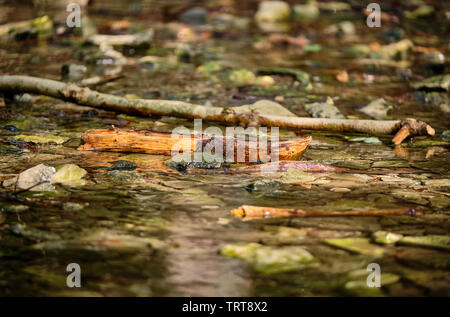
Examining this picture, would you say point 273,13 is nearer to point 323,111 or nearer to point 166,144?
point 323,111

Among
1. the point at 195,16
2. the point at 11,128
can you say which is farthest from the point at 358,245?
the point at 195,16

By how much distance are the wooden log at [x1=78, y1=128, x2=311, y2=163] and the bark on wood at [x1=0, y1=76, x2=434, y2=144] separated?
0.93m

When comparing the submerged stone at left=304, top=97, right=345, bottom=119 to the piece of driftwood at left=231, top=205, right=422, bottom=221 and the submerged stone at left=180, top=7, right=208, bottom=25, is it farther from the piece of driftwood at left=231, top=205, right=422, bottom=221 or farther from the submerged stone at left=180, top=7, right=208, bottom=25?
the submerged stone at left=180, top=7, right=208, bottom=25

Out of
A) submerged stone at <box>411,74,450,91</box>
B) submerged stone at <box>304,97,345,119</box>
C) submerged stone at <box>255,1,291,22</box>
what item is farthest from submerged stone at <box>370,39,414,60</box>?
submerged stone at <box>304,97,345,119</box>

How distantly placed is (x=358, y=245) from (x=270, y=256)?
46cm

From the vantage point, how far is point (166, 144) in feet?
14.0

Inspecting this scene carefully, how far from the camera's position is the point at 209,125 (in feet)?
17.8

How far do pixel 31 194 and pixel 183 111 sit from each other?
2.13m

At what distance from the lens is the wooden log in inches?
162

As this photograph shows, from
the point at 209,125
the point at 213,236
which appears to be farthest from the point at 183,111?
the point at 213,236

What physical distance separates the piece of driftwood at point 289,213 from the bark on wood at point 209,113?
1853mm

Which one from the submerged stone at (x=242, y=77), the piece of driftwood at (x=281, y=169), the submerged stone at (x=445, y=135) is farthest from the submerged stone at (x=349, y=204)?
the submerged stone at (x=242, y=77)
